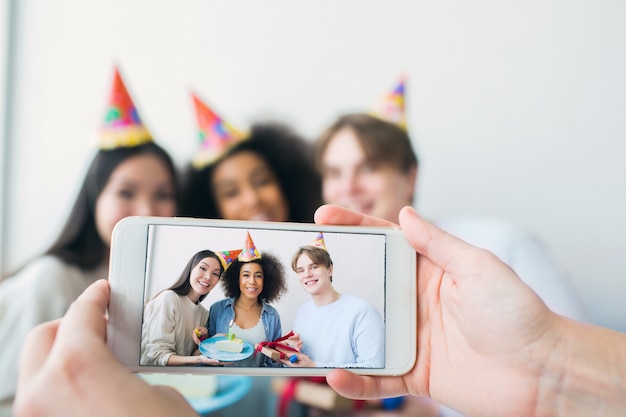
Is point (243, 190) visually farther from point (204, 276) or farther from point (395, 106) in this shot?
point (204, 276)

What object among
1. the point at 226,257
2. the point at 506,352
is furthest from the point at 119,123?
the point at 506,352

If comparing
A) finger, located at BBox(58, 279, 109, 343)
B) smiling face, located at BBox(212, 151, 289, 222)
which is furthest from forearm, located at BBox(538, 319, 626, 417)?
smiling face, located at BBox(212, 151, 289, 222)

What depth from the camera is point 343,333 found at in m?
0.65

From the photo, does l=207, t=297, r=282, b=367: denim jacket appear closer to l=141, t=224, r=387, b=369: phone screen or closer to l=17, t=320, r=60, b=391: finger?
l=141, t=224, r=387, b=369: phone screen

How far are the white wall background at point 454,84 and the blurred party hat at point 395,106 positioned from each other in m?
0.06

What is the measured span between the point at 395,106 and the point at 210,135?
0.51 meters

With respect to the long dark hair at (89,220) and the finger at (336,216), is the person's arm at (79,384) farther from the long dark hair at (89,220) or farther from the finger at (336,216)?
the long dark hair at (89,220)

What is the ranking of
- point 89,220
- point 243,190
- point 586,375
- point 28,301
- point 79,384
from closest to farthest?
point 79,384, point 586,375, point 28,301, point 89,220, point 243,190

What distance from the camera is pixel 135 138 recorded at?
1200mm

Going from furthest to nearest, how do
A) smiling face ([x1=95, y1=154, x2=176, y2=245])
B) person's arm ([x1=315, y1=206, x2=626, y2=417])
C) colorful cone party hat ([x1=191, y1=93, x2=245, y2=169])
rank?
colorful cone party hat ([x1=191, y1=93, x2=245, y2=169]), smiling face ([x1=95, y1=154, x2=176, y2=245]), person's arm ([x1=315, y1=206, x2=626, y2=417])

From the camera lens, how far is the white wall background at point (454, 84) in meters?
1.34

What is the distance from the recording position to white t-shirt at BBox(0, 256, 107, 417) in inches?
41.9

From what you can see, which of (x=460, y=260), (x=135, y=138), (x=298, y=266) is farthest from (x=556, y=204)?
(x=135, y=138)

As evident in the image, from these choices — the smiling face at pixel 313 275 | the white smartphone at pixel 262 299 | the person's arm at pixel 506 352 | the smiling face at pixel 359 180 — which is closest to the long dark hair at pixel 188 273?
the white smartphone at pixel 262 299
